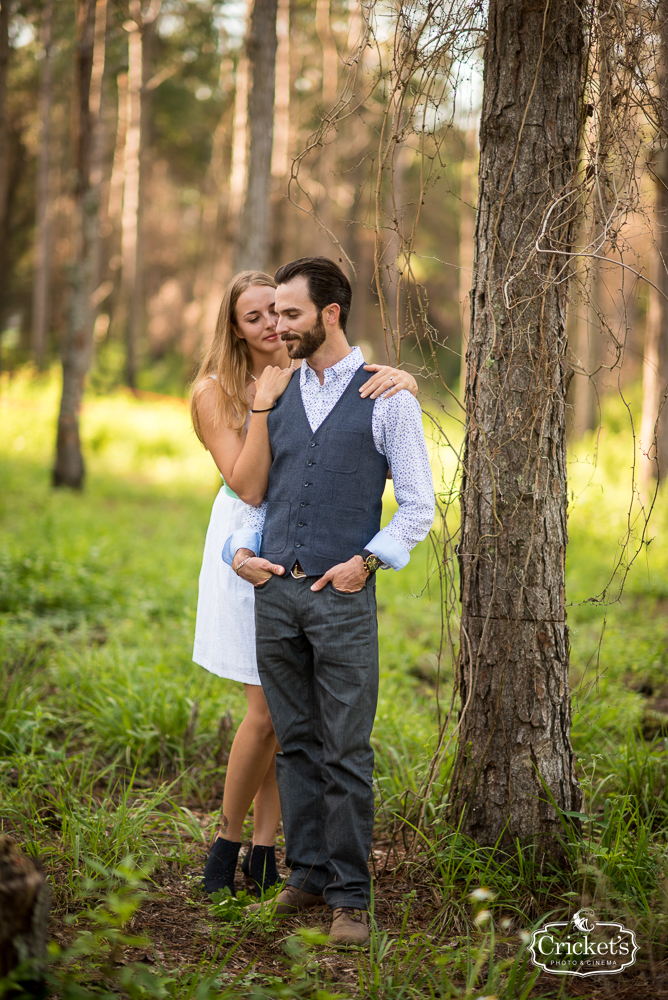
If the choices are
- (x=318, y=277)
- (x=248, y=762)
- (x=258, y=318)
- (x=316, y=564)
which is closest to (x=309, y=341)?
(x=318, y=277)

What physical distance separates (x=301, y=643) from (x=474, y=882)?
107cm

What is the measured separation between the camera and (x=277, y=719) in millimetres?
2795

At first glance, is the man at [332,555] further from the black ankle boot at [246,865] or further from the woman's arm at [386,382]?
the black ankle boot at [246,865]

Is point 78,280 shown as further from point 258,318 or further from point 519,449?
point 519,449

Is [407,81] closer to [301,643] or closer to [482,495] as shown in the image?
[482,495]

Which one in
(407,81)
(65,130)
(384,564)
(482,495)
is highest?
(65,130)

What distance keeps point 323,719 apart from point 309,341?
51.4 inches

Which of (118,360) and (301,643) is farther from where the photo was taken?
(118,360)

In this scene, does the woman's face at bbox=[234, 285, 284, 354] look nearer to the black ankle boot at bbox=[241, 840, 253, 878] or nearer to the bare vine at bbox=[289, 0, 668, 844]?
the bare vine at bbox=[289, 0, 668, 844]

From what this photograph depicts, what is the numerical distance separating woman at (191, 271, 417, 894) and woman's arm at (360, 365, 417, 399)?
35 cm

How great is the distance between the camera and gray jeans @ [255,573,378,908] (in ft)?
8.69

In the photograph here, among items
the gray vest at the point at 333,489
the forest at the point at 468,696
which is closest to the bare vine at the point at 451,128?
the forest at the point at 468,696

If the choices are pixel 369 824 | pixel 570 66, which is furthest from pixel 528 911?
pixel 570 66

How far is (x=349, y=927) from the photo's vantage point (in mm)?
2555
